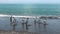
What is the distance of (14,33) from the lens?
50.6 ft

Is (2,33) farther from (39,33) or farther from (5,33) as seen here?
(39,33)

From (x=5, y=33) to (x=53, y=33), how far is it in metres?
5.43

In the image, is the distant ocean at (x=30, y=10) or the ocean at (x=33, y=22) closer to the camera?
the ocean at (x=33, y=22)

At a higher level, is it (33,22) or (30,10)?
(30,10)

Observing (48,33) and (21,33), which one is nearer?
Answer: (21,33)

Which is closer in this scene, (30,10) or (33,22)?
(33,22)

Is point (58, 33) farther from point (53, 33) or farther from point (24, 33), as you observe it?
point (24, 33)

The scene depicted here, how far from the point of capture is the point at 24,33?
51.1 ft

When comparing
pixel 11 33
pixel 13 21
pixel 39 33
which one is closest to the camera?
pixel 11 33

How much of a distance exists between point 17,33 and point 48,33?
12.3ft

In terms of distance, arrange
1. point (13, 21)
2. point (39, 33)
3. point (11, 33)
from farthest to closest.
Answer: point (13, 21) → point (39, 33) → point (11, 33)

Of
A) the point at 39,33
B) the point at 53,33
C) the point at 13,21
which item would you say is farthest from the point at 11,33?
the point at 13,21

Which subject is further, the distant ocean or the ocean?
the distant ocean

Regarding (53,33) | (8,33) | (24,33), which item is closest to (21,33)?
(24,33)
